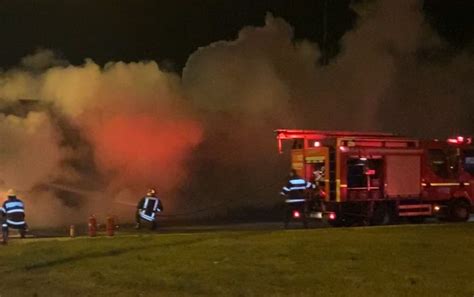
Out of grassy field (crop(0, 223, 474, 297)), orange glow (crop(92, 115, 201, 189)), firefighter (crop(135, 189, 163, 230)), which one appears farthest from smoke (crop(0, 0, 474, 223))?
grassy field (crop(0, 223, 474, 297))

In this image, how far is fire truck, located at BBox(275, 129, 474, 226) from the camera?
69.1 feet

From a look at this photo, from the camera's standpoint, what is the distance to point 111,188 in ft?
90.7

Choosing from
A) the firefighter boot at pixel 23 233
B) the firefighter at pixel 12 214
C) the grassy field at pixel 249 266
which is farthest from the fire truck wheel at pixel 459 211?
the firefighter at pixel 12 214

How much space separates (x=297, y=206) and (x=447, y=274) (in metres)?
10.7

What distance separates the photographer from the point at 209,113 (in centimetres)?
2975

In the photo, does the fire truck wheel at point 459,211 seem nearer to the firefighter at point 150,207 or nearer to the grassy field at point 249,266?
the grassy field at point 249,266

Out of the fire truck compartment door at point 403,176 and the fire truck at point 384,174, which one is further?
the fire truck compartment door at point 403,176

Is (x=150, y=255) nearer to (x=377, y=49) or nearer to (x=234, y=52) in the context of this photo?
(x=234, y=52)

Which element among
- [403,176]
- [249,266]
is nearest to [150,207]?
[403,176]

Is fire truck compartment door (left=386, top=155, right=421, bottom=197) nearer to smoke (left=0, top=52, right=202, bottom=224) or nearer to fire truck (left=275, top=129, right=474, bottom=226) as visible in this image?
fire truck (left=275, top=129, right=474, bottom=226)

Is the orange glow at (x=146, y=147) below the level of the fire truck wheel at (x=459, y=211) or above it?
above

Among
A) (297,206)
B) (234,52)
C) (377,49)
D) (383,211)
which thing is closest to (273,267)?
(297,206)

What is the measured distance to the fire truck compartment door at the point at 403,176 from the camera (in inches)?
851

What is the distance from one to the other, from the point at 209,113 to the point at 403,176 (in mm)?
10027
